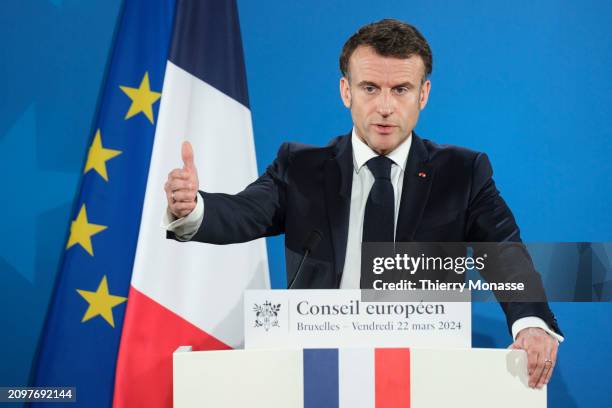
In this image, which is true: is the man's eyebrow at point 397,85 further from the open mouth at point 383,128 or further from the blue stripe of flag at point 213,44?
the blue stripe of flag at point 213,44

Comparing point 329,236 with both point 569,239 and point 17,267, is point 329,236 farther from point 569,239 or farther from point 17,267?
point 17,267

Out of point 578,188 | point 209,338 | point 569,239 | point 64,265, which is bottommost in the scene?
point 209,338

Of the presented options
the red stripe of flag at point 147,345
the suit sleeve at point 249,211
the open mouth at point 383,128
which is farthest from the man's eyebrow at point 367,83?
the red stripe of flag at point 147,345

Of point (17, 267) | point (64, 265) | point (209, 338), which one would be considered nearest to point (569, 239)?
point (209, 338)

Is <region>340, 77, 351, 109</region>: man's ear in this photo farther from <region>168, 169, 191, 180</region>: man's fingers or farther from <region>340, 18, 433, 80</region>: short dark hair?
<region>168, 169, 191, 180</region>: man's fingers

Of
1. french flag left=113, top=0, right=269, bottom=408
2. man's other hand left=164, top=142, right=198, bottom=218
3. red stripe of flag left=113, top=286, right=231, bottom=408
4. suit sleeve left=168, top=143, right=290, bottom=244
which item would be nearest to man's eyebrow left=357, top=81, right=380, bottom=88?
suit sleeve left=168, top=143, right=290, bottom=244

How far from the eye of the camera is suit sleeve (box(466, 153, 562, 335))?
5.48 ft

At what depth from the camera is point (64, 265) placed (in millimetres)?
2561

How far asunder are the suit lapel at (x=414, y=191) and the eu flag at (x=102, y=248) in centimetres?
107

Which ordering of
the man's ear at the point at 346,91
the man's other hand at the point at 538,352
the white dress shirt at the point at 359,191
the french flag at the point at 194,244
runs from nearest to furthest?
the man's other hand at the point at 538,352
the white dress shirt at the point at 359,191
the man's ear at the point at 346,91
the french flag at the point at 194,244

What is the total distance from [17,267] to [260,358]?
191 centimetres

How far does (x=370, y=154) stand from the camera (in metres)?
2.15

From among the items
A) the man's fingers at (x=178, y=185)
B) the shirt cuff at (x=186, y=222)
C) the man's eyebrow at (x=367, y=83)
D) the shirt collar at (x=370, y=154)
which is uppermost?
the man's eyebrow at (x=367, y=83)

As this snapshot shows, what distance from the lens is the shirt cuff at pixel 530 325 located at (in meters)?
1.56
